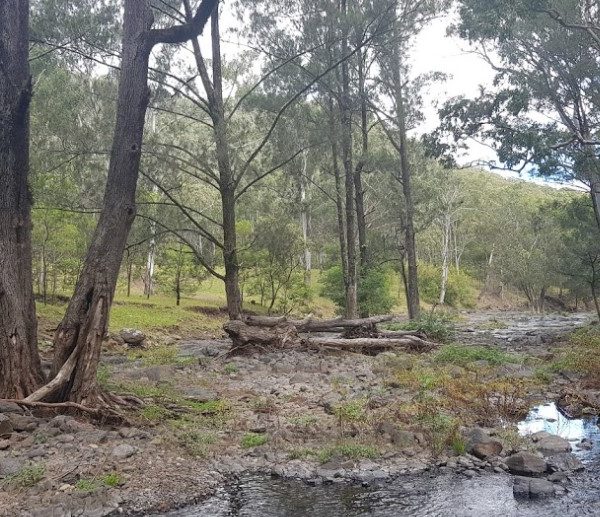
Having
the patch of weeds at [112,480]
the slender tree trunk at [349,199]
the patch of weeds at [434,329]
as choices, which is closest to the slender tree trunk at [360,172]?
the slender tree trunk at [349,199]

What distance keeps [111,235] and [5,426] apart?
2.78 meters

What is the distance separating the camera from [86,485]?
5535 millimetres

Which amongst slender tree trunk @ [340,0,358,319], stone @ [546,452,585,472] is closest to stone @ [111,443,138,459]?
stone @ [546,452,585,472]

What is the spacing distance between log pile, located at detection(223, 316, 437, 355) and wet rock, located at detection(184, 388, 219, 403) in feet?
13.3

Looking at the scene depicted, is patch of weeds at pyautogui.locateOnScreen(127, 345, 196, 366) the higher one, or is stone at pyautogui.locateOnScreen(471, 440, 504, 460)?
patch of weeds at pyautogui.locateOnScreen(127, 345, 196, 366)

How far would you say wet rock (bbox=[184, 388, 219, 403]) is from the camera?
931cm

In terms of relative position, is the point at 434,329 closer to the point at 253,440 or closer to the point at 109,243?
the point at 253,440

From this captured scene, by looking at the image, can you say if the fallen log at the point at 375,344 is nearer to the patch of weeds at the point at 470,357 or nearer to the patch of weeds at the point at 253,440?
the patch of weeds at the point at 470,357

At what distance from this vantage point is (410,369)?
40.4ft

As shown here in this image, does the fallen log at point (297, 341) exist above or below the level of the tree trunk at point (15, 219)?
below

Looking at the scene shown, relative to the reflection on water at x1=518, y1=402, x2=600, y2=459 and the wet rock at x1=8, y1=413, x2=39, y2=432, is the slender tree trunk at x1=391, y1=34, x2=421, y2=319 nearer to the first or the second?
the reflection on water at x1=518, y1=402, x2=600, y2=459

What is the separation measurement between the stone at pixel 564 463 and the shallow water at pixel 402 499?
0.11 meters

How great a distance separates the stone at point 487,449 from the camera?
6.83 m

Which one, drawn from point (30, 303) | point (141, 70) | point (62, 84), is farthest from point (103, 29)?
point (30, 303)
